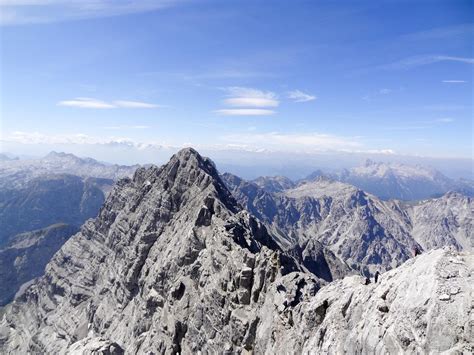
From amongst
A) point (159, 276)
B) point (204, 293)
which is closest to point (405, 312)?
point (204, 293)

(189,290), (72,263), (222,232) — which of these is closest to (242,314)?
(189,290)

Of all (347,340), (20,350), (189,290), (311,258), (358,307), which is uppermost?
(358,307)

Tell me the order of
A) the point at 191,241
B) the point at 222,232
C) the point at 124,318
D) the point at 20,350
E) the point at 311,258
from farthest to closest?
1. the point at 311,258
2. the point at 20,350
3. the point at 124,318
4. the point at 191,241
5. the point at 222,232

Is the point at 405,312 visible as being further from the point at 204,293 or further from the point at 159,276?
the point at 159,276

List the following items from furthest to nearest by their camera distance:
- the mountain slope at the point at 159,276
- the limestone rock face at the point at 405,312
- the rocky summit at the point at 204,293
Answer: the mountain slope at the point at 159,276 < the rocky summit at the point at 204,293 < the limestone rock face at the point at 405,312

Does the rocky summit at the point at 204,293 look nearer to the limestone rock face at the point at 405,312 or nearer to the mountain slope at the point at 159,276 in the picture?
the limestone rock face at the point at 405,312

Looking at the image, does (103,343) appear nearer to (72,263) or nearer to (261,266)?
(261,266)

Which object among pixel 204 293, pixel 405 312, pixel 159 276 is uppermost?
pixel 405 312

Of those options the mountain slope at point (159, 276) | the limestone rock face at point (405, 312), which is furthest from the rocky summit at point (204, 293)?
the mountain slope at point (159, 276)
